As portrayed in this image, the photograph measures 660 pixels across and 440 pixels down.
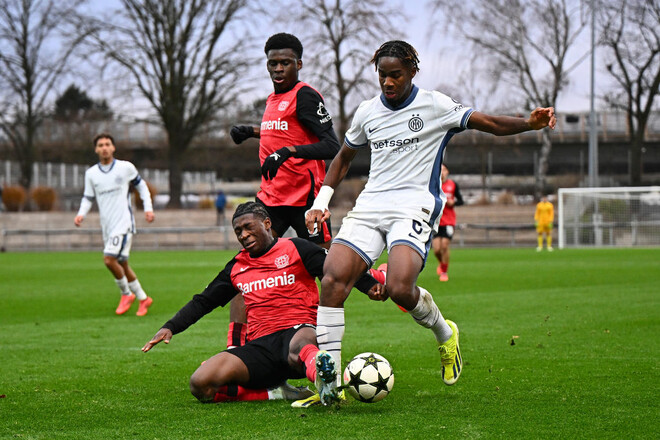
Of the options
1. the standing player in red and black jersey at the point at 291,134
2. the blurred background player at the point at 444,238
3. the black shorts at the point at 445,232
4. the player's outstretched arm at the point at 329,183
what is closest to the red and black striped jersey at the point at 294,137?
the standing player in red and black jersey at the point at 291,134

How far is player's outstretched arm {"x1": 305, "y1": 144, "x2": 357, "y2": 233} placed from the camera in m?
5.70

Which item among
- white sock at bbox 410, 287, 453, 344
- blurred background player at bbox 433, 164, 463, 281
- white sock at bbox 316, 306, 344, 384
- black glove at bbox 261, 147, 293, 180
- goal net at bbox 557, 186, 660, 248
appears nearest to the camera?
white sock at bbox 316, 306, 344, 384

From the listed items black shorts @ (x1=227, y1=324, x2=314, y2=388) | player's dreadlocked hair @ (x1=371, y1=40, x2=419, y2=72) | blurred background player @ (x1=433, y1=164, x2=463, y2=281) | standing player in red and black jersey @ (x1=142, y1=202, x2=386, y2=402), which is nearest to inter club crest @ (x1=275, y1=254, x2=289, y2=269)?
standing player in red and black jersey @ (x1=142, y1=202, x2=386, y2=402)

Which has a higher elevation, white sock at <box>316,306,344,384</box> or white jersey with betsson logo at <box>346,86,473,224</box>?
white jersey with betsson logo at <box>346,86,473,224</box>

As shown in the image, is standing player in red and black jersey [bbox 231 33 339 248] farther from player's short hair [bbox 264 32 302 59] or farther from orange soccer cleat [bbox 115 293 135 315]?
orange soccer cleat [bbox 115 293 135 315]

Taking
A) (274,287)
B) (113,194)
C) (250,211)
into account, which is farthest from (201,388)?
(113,194)

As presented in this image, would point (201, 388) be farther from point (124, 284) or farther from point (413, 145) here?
point (124, 284)

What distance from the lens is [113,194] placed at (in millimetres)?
11758

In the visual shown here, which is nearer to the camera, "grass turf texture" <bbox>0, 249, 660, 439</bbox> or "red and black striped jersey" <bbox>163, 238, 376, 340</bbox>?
"grass turf texture" <bbox>0, 249, 660, 439</bbox>

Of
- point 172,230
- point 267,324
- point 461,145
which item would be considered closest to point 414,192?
point 267,324

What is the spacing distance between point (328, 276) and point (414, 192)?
0.82m

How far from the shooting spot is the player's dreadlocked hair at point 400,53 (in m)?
5.62

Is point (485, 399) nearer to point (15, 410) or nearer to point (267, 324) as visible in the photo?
point (267, 324)

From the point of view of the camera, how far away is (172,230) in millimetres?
34344
